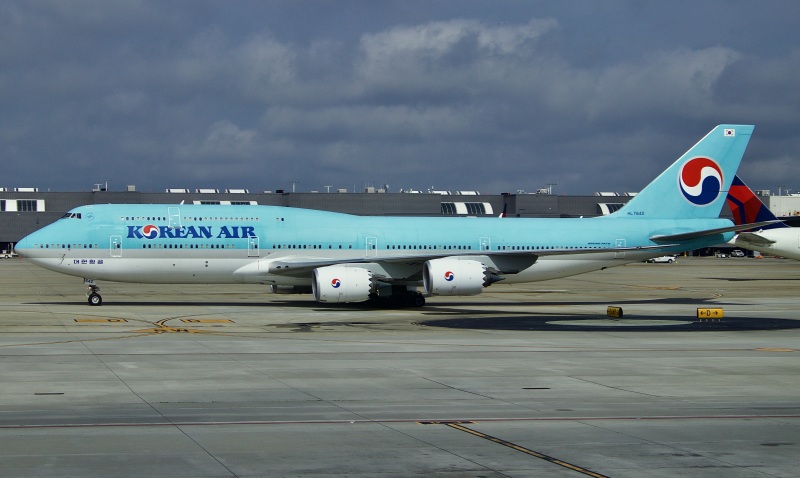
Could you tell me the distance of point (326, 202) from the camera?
434ft

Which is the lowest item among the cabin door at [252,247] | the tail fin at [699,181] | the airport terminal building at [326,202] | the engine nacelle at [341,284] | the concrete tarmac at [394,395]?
the concrete tarmac at [394,395]

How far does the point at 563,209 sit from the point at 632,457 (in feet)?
435

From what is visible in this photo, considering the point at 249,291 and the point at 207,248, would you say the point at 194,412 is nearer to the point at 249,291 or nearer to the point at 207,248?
the point at 207,248

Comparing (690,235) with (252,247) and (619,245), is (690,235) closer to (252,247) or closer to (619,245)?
(619,245)

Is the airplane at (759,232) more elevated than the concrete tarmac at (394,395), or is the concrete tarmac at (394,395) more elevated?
the airplane at (759,232)

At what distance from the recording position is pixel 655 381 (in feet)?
73.7

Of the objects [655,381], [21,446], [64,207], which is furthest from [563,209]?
[21,446]

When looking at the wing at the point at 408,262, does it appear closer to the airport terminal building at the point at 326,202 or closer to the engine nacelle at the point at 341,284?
the engine nacelle at the point at 341,284

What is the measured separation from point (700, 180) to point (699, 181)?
7 cm

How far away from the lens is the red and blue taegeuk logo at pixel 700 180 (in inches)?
1969

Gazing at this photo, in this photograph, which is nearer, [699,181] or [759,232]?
[699,181]

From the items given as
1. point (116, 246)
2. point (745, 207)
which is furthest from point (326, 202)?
point (116, 246)

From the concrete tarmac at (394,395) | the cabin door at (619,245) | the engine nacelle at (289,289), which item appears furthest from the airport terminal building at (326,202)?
the concrete tarmac at (394,395)

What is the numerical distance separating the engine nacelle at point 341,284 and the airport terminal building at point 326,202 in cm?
8251
